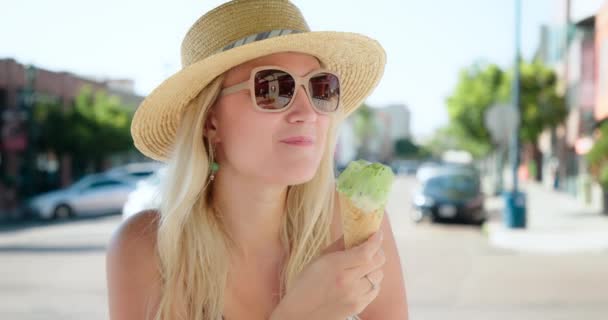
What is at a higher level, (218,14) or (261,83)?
(218,14)

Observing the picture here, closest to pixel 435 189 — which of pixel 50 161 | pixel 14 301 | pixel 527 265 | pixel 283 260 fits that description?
pixel 527 265

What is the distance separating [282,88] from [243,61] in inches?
6.6

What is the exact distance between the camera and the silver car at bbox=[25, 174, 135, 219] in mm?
21716

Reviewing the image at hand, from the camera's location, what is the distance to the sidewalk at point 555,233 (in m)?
12.2

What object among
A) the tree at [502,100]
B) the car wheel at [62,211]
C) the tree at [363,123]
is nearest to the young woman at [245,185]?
the car wheel at [62,211]

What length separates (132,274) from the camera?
2.01 metres

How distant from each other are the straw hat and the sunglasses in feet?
0.21

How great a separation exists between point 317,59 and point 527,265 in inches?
359

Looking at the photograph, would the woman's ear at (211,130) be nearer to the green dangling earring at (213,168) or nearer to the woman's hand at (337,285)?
the green dangling earring at (213,168)

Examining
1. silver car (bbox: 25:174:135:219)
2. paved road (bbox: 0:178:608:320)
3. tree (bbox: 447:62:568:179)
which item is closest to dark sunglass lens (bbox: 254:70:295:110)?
paved road (bbox: 0:178:608:320)

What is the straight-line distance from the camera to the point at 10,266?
35.6 ft

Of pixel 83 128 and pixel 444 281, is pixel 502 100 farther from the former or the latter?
pixel 444 281

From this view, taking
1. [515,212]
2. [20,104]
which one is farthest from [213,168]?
[20,104]

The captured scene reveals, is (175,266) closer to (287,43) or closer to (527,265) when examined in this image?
(287,43)
